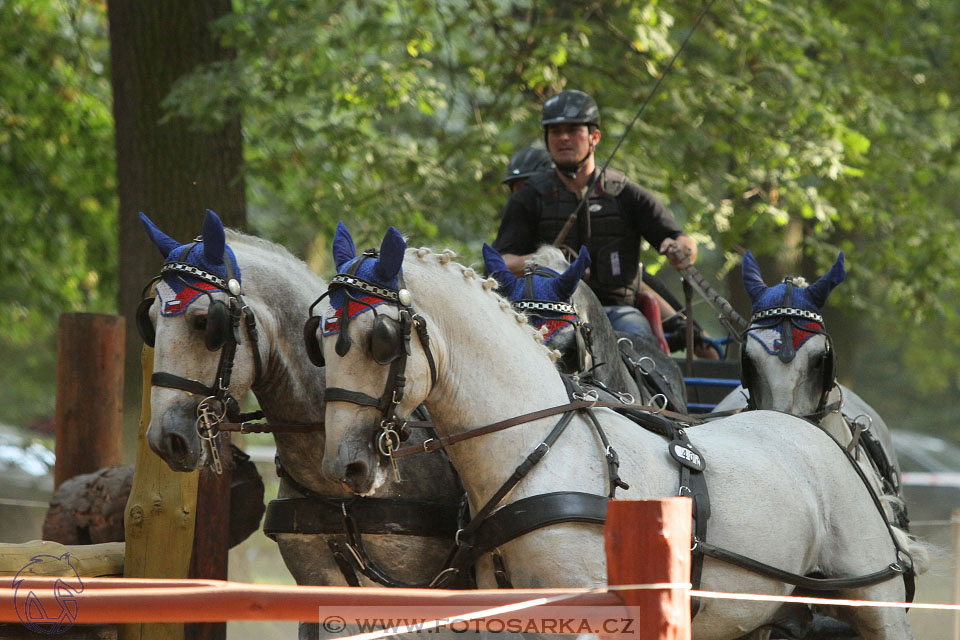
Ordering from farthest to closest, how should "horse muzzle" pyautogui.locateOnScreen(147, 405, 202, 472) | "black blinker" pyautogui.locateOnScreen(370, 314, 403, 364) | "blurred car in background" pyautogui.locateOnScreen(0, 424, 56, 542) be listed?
"blurred car in background" pyautogui.locateOnScreen(0, 424, 56, 542)
"horse muzzle" pyautogui.locateOnScreen(147, 405, 202, 472)
"black blinker" pyautogui.locateOnScreen(370, 314, 403, 364)

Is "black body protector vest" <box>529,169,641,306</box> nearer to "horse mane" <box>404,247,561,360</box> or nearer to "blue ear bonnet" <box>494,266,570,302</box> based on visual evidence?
"blue ear bonnet" <box>494,266,570,302</box>

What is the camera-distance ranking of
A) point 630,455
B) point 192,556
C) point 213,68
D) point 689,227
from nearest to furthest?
point 630,455, point 192,556, point 213,68, point 689,227

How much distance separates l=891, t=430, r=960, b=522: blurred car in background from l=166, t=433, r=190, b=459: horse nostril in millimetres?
8550

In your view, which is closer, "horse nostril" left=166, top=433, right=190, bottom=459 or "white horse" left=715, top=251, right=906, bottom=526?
"horse nostril" left=166, top=433, right=190, bottom=459

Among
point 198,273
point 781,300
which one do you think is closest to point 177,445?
point 198,273

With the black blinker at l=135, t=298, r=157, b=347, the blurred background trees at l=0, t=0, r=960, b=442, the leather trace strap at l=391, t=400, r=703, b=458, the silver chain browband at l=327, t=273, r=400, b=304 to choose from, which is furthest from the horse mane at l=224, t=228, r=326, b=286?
the blurred background trees at l=0, t=0, r=960, b=442

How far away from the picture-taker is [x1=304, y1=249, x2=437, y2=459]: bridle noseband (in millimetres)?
3385

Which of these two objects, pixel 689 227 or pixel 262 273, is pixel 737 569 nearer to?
pixel 262 273

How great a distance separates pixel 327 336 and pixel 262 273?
3.01 feet

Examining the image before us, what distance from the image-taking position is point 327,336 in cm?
349

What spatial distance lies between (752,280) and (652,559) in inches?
118

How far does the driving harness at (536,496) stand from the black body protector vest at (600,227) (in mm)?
2172

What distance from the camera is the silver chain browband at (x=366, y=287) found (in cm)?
347

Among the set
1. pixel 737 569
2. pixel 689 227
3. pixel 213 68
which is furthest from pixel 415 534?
pixel 689 227
